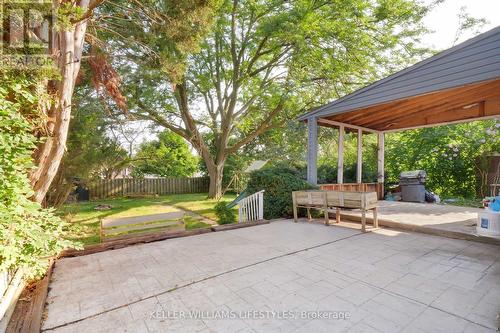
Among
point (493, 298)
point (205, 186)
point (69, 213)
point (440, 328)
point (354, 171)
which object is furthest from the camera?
point (205, 186)

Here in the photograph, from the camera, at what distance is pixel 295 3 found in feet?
30.0

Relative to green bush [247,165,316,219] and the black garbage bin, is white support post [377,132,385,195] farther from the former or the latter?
green bush [247,165,316,219]

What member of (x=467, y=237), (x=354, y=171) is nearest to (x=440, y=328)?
(x=467, y=237)

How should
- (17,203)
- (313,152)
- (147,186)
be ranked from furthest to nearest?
(147,186)
(313,152)
(17,203)

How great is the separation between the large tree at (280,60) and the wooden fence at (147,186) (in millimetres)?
5307

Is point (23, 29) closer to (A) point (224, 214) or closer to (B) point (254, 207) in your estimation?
(A) point (224, 214)

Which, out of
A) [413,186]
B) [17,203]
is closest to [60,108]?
[17,203]

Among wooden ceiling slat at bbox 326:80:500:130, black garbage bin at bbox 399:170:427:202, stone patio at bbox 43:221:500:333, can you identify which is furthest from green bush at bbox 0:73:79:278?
black garbage bin at bbox 399:170:427:202

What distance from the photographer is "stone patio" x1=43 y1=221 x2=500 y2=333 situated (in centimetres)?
199

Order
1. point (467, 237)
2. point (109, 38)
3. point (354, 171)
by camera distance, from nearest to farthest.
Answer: point (467, 237), point (109, 38), point (354, 171)

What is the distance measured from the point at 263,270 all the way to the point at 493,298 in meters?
2.31

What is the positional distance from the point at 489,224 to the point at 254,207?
455cm

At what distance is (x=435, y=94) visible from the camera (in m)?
5.38

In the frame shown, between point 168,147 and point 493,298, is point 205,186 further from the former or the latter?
point 493,298
